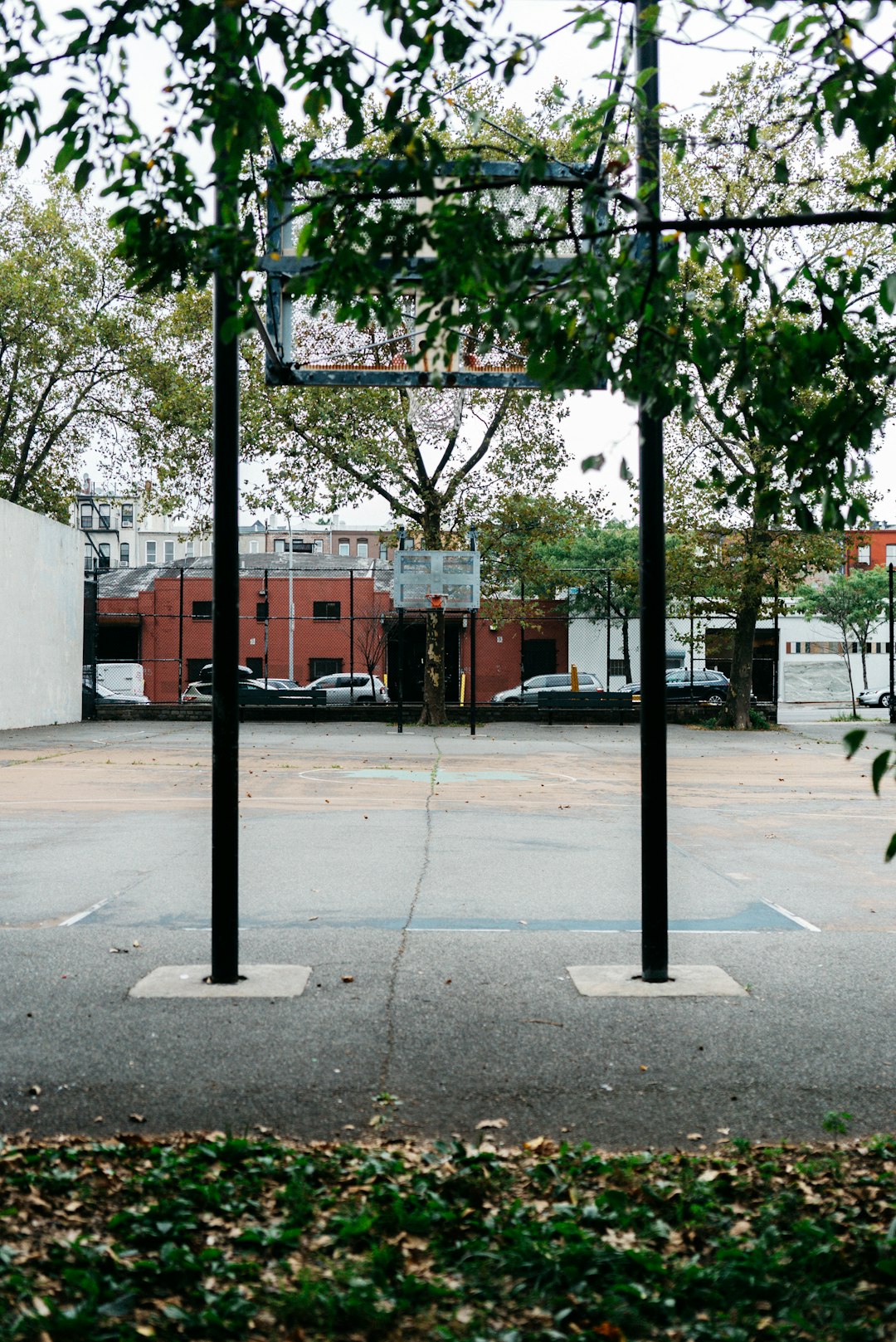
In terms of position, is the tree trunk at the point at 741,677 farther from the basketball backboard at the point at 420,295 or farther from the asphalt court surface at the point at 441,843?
the basketball backboard at the point at 420,295

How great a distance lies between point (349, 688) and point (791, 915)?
3765 cm

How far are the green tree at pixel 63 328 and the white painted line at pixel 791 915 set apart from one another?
1162 inches

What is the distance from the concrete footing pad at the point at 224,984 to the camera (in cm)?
550

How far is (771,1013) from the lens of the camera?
5301mm

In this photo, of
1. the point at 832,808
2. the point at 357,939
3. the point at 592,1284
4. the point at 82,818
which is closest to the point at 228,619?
the point at 357,939

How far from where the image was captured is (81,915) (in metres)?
7.35

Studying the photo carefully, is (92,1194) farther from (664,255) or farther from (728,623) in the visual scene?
(728,623)

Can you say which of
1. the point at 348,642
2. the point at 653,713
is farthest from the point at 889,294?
the point at 348,642

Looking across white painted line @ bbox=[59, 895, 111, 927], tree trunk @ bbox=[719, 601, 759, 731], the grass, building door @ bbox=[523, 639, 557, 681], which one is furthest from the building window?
the grass

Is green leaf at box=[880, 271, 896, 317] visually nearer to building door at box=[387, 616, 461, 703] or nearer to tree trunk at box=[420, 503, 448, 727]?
tree trunk at box=[420, 503, 448, 727]

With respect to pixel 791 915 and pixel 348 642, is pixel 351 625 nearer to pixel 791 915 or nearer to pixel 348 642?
pixel 348 642

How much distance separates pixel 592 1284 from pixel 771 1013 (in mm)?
2529

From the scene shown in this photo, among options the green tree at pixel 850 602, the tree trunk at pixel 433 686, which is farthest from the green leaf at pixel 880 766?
the green tree at pixel 850 602

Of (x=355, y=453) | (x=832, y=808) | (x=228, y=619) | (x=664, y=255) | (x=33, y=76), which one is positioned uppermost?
(x=355, y=453)
